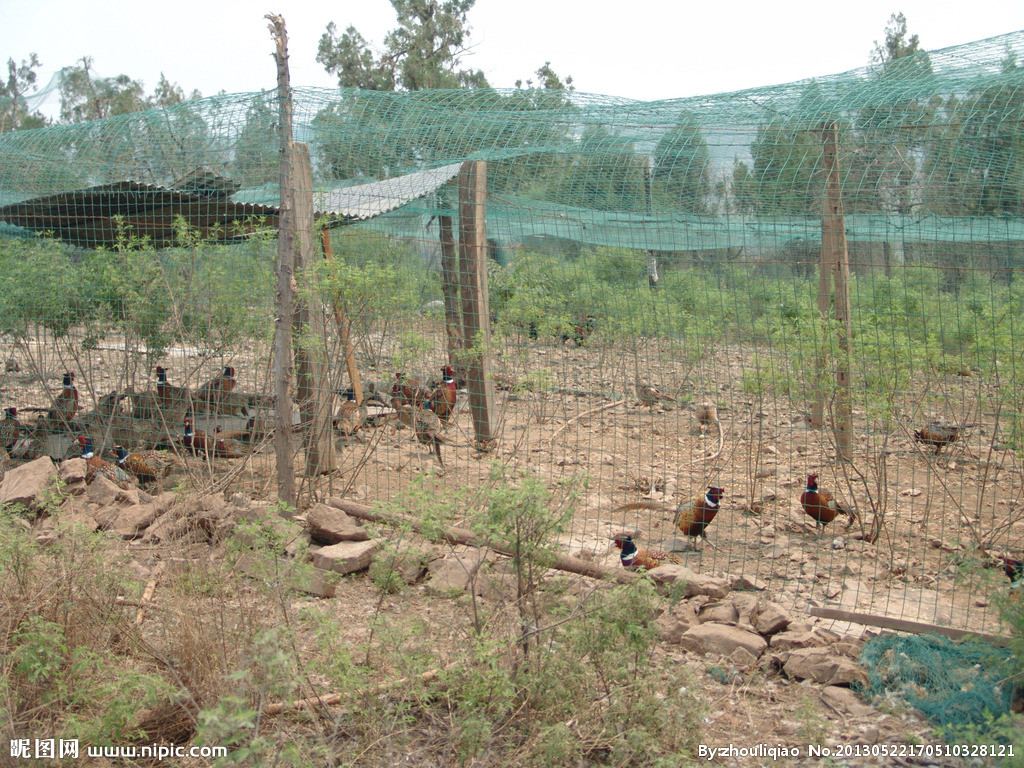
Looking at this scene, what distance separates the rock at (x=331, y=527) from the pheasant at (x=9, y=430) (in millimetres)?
3532

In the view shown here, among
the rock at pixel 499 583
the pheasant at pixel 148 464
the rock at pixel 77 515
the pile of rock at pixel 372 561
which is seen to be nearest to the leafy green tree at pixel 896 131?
the pile of rock at pixel 372 561

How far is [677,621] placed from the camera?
352cm

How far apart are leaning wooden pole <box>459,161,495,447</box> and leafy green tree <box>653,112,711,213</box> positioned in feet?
4.66

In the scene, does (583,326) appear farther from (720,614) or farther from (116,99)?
(116,99)

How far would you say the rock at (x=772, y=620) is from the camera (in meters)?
3.43

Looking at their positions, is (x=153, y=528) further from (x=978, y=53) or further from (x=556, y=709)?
(x=978, y=53)

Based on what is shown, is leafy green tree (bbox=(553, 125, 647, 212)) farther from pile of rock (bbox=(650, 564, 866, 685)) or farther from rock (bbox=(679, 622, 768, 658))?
rock (bbox=(679, 622, 768, 658))

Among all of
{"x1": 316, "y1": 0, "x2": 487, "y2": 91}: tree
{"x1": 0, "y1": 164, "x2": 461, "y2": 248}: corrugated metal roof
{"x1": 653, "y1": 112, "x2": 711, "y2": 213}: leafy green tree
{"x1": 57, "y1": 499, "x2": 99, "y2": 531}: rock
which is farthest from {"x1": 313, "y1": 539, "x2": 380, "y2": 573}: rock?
{"x1": 316, "y1": 0, "x2": 487, "y2": 91}: tree

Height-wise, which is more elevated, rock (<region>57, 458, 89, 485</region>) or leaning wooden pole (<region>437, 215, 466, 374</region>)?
leaning wooden pole (<region>437, 215, 466, 374</region>)

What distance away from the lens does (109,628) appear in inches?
123

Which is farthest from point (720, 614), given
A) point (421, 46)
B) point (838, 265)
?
point (421, 46)

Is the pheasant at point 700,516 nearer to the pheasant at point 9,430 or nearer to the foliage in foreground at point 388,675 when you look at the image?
the foliage in foreground at point 388,675

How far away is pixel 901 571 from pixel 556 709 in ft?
7.88

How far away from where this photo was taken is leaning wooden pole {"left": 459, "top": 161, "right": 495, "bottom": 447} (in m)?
5.55
